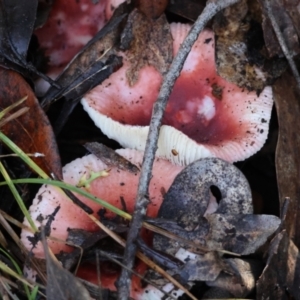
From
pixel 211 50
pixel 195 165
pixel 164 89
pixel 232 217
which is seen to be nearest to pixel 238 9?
pixel 211 50

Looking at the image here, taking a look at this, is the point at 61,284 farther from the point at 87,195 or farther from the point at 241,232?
the point at 241,232

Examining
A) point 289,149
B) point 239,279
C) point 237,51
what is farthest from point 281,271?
point 237,51

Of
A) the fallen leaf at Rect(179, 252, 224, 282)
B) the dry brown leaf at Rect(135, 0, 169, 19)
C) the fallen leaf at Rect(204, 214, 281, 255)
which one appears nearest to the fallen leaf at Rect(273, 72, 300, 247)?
the fallen leaf at Rect(204, 214, 281, 255)

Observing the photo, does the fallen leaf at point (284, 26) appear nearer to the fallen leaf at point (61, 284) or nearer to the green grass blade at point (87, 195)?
the green grass blade at point (87, 195)

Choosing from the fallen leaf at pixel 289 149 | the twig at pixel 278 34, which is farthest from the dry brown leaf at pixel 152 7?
the fallen leaf at pixel 289 149

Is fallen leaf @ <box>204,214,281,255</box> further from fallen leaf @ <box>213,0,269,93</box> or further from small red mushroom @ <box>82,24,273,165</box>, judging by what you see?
fallen leaf @ <box>213,0,269,93</box>

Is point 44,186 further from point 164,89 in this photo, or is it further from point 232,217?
point 232,217

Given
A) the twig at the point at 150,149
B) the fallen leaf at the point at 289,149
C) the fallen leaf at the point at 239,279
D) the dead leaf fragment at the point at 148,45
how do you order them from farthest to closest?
the dead leaf fragment at the point at 148,45, the fallen leaf at the point at 289,149, the fallen leaf at the point at 239,279, the twig at the point at 150,149
